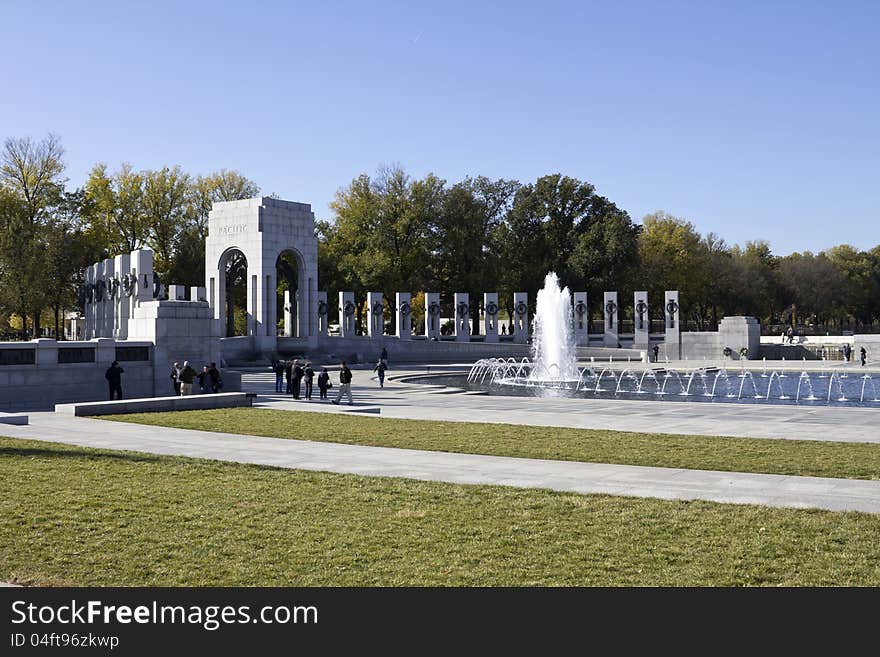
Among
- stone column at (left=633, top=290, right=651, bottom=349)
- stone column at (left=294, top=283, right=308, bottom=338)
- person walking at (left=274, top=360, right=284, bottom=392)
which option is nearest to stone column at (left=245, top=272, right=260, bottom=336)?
stone column at (left=294, top=283, right=308, bottom=338)

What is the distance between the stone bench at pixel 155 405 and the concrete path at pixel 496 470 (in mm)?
3990

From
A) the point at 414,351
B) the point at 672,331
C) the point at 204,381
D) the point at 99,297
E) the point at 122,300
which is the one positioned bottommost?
the point at 204,381

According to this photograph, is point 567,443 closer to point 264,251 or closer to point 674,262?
point 264,251

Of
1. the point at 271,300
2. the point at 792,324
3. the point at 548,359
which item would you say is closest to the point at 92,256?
the point at 271,300

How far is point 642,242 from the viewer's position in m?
96.8

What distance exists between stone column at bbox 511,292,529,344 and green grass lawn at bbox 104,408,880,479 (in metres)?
48.2

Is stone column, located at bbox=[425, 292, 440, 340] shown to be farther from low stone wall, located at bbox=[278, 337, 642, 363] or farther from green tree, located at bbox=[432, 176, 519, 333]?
green tree, located at bbox=[432, 176, 519, 333]

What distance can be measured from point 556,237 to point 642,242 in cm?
1743

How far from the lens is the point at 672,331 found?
70.9m

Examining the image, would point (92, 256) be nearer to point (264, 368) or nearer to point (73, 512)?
point (264, 368)

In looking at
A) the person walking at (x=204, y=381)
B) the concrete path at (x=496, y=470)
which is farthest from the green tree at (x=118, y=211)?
the concrete path at (x=496, y=470)

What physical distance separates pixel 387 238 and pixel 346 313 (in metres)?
12.6

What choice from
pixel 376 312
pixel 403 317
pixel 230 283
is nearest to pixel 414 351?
pixel 403 317

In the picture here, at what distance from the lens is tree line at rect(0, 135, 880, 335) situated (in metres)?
64.6
